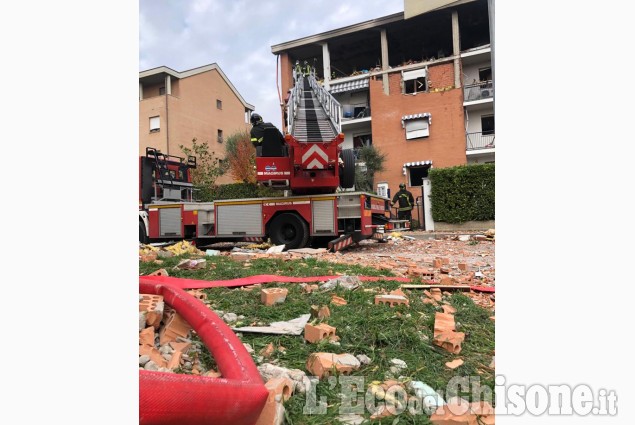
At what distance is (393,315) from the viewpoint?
309cm

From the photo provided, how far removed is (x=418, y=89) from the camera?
1066 inches

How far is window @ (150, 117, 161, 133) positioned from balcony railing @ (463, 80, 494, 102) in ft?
68.9

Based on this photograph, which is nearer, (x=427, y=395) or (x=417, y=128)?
(x=427, y=395)

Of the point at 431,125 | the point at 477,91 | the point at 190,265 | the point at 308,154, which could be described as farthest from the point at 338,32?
the point at 190,265

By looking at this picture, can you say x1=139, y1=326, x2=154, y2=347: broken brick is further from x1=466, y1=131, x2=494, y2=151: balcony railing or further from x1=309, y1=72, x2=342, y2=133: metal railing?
x1=466, y1=131, x2=494, y2=151: balcony railing

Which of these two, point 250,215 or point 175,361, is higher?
point 250,215

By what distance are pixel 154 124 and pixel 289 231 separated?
74.0ft

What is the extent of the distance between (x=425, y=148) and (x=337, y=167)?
18.0 m

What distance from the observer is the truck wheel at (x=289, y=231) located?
32.6 ft

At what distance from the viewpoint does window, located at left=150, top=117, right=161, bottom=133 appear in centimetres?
2839

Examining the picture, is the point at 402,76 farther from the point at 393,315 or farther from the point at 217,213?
the point at 393,315

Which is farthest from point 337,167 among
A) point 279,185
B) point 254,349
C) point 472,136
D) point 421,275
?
point 472,136

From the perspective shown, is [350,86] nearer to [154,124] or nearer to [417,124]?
[417,124]

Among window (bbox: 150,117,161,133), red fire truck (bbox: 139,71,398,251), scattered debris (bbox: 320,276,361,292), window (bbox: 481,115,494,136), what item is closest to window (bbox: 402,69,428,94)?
window (bbox: 481,115,494,136)
